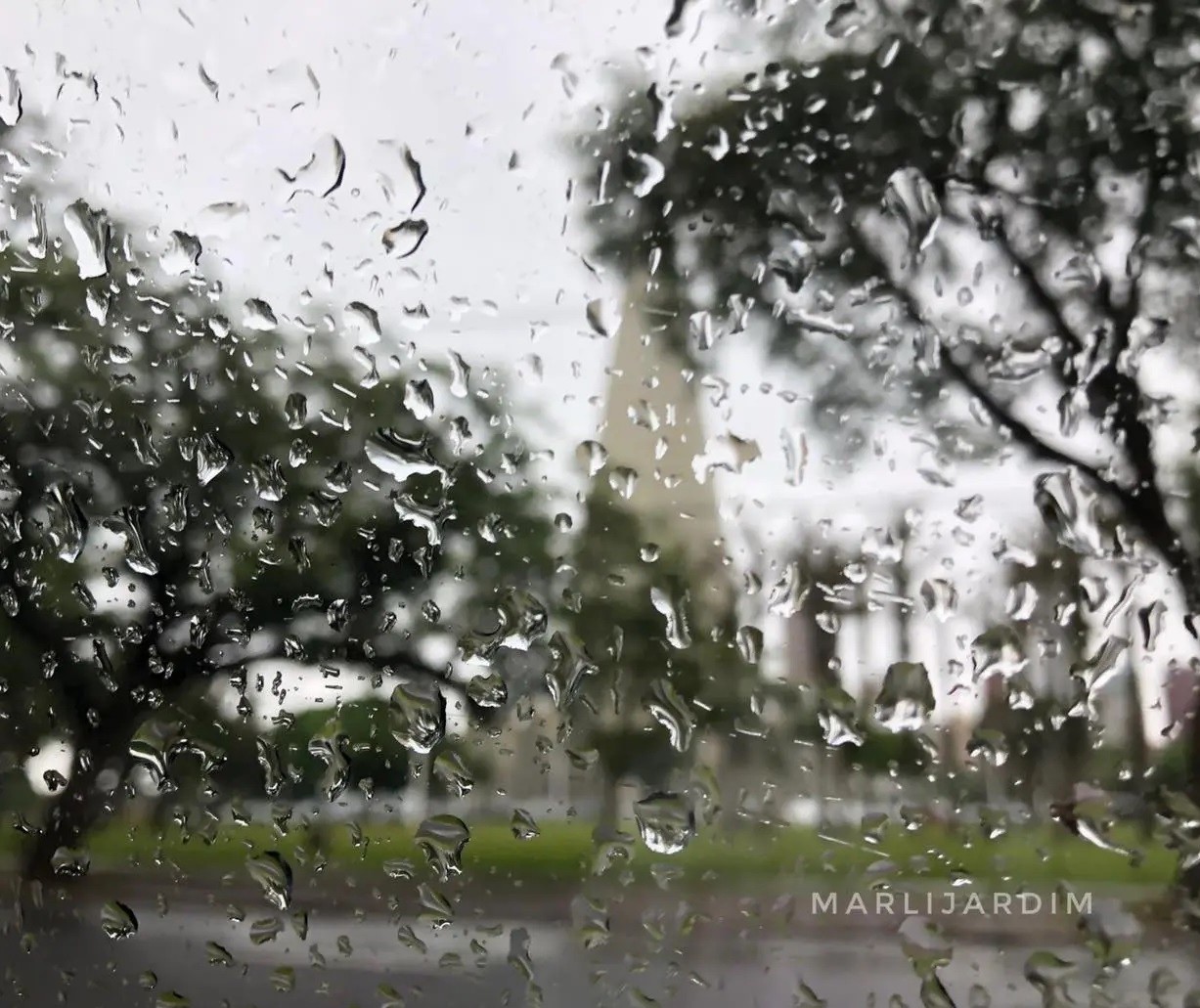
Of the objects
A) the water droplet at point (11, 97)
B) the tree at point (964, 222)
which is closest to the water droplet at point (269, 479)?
the tree at point (964, 222)

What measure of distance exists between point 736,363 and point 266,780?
0.50 meters

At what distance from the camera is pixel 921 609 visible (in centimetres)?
66

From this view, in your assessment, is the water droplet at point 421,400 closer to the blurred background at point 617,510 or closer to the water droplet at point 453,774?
the blurred background at point 617,510

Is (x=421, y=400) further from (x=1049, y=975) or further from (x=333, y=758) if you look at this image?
(x=1049, y=975)

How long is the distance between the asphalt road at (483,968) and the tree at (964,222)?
175 mm

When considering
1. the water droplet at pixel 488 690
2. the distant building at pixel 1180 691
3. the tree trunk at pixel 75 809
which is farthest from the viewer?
the tree trunk at pixel 75 809

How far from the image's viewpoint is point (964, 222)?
0.69 meters

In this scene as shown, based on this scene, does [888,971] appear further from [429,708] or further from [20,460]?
[20,460]

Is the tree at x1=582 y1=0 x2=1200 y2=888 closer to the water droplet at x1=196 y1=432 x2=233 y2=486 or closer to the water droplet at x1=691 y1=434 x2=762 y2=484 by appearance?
the water droplet at x1=691 y1=434 x2=762 y2=484

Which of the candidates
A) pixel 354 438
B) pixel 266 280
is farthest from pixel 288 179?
pixel 354 438

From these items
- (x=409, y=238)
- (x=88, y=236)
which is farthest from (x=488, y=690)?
(x=88, y=236)

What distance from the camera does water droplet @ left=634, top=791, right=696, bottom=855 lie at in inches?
26.9

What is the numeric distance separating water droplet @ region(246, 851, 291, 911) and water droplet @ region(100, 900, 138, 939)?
0.43 feet

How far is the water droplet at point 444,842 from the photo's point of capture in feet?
2.38
